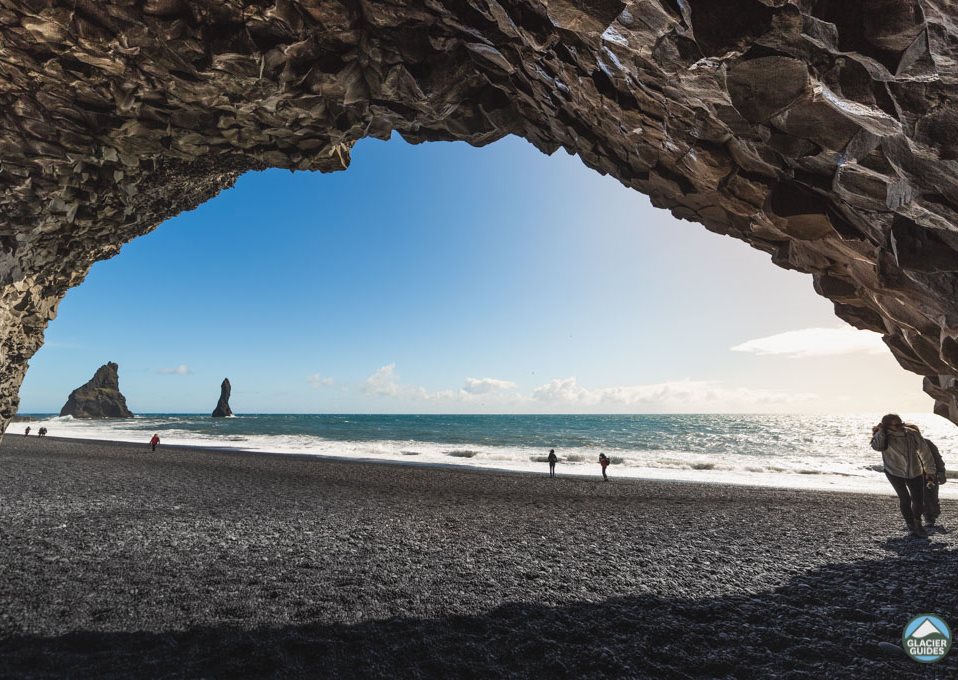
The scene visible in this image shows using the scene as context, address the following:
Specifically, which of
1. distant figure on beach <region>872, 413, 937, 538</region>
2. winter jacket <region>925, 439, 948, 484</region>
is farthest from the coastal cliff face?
winter jacket <region>925, 439, 948, 484</region>

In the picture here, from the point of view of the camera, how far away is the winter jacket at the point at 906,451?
8797 millimetres

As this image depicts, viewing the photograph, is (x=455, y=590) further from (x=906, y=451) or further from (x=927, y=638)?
(x=906, y=451)

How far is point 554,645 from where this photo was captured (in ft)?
16.6

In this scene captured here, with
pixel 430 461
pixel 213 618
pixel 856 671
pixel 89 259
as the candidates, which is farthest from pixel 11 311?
pixel 430 461

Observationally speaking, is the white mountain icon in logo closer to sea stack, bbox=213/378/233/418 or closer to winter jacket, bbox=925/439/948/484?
winter jacket, bbox=925/439/948/484

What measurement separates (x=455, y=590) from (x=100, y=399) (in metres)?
179

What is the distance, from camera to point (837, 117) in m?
4.39

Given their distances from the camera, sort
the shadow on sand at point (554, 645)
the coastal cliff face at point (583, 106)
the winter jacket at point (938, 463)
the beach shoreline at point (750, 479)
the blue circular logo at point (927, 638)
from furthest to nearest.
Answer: the beach shoreline at point (750, 479)
the winter jacket at point (938, 463)
the blue circular logo at point (927, 638)
the shadow on sand at point (554, 645)
the coastal cliff face at point (583, 106)

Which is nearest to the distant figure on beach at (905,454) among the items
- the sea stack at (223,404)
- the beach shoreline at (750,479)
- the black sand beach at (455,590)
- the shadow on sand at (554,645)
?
the black sand beach at (455,590)

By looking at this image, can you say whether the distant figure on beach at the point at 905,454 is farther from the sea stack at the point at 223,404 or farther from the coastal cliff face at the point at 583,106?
the sea stack at the point at 223,404

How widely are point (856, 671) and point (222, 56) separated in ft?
42.7

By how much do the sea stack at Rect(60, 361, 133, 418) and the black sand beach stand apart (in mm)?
163549

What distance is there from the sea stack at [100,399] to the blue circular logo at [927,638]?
18383cm

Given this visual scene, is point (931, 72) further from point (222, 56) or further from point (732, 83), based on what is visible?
point (222, 56)
